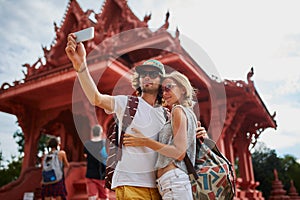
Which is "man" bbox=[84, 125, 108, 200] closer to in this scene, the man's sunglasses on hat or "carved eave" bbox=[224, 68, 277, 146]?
the man's sunglasses on hat

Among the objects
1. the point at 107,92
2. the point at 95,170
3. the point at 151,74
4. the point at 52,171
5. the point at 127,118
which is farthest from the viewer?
the point at 107,92

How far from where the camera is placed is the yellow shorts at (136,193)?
1.22 m

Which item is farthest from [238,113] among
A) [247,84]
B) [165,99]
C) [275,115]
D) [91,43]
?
[165,99]

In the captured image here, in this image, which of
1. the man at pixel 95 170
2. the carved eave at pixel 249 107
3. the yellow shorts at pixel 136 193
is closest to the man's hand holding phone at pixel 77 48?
the yellow shorts at pixel 136 193

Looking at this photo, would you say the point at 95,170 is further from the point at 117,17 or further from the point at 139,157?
the point at 117,17

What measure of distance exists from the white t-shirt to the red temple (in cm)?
252

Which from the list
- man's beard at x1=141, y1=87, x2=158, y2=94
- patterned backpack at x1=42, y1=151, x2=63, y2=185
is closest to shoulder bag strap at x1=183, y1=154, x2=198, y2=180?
man's beard at x1=141, y1=87, x2=158, y2=94

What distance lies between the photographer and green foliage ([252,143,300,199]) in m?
20.0

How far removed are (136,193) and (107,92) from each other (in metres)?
5.07

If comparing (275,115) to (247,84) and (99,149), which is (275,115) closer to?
(247,84)

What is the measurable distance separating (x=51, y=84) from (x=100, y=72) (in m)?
1.51

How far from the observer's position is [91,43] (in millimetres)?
6777

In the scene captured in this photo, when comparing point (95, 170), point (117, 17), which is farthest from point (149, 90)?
point (117, 17)

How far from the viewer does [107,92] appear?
244 inches
